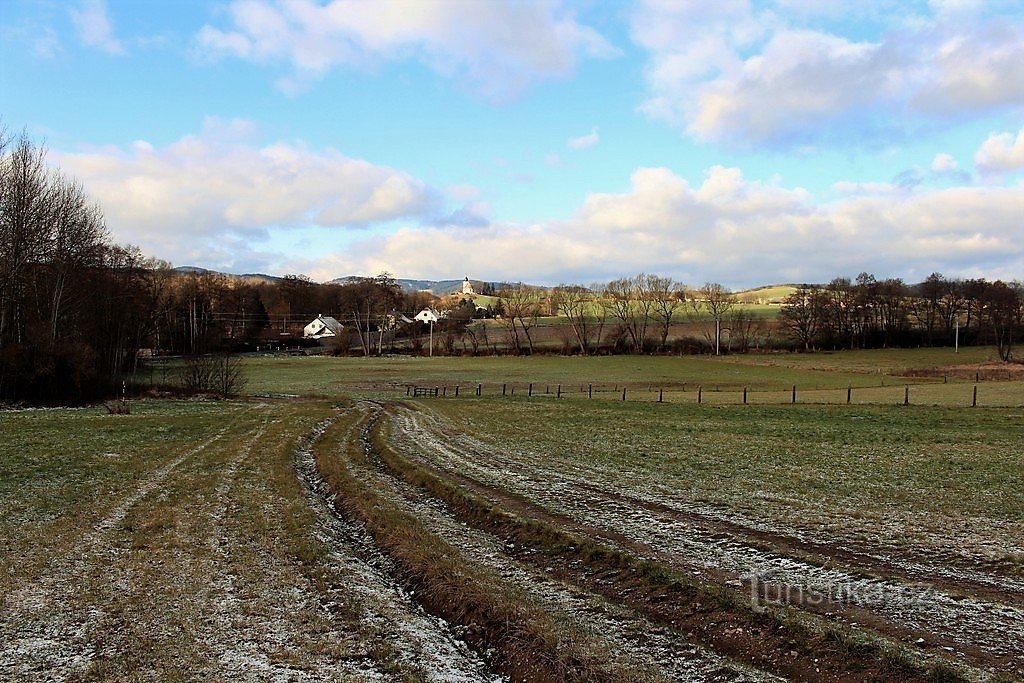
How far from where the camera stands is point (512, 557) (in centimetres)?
1033

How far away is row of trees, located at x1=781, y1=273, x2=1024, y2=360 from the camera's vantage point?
108812mm

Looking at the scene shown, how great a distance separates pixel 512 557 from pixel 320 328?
508 ft

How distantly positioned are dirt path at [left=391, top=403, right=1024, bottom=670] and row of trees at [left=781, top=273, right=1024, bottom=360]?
104292 mm

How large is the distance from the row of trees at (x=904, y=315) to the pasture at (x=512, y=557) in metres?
93.0

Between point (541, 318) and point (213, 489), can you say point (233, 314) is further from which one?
point (213, 489)

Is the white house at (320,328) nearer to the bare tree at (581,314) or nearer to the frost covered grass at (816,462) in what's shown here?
the bare tree at (581,314)

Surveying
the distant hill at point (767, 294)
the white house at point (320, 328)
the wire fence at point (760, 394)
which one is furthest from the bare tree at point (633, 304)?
the white house at point (320, 328)

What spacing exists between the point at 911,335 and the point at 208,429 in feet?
373

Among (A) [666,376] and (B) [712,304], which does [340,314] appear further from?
(A) [666,376]

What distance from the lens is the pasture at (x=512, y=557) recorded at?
6887 millimetres

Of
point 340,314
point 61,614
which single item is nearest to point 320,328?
point 340,314

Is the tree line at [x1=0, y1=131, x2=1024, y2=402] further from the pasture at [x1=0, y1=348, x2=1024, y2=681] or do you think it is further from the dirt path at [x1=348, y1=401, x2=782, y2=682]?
the dirt path at [x1=348, y1=401, x2=782, y2=682]

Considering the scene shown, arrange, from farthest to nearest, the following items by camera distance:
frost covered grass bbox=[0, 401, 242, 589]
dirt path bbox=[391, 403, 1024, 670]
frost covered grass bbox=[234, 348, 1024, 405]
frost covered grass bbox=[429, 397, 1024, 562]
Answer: frost covered grass bbox=[234, 348, 1024, 405], frost covered grass bbox=[429, 397, 1024, 562], frost covered grass bbox=[0, 401, 242, 589], dirt path bbox=[391, 403, 1024, 670]

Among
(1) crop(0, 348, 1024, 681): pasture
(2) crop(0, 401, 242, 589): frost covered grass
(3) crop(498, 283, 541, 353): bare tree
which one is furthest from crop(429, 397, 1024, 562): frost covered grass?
(3) crop(498, 283, 541, 353): bare tree
